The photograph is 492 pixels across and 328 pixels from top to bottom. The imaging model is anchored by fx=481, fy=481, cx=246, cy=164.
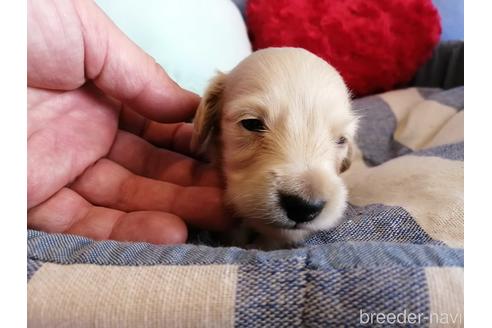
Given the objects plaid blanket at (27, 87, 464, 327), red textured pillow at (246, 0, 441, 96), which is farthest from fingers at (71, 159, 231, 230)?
red textured pillow at (246, 0, 441, 96)

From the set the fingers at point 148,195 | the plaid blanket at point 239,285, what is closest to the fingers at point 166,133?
the fingers at point 148,195

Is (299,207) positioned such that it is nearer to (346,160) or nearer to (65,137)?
(346,160)

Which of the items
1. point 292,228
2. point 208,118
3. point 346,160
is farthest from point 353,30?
point 292,228

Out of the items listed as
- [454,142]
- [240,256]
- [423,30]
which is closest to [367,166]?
[454,142]

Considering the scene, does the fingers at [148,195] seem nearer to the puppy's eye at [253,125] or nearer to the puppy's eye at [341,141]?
the puppy's eye at [253,125]

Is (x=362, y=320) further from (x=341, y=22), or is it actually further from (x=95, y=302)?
(x=341, y=22)
